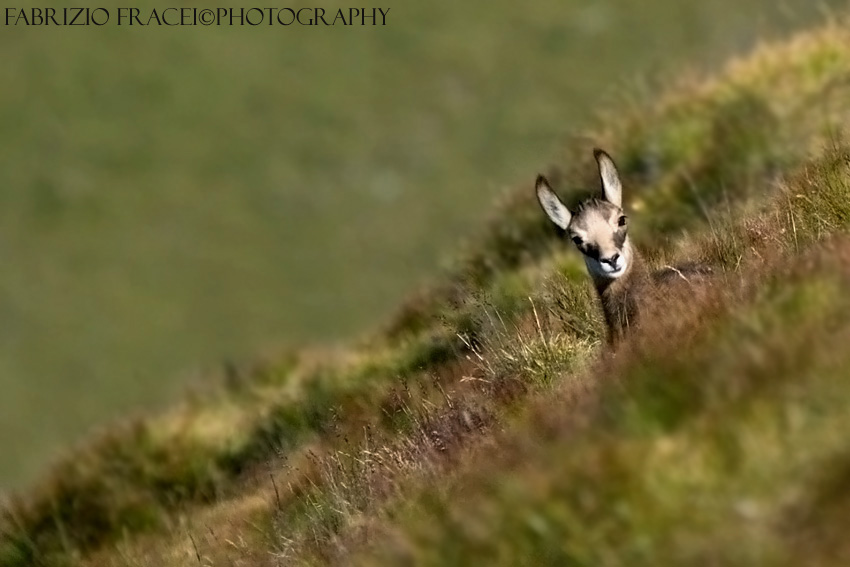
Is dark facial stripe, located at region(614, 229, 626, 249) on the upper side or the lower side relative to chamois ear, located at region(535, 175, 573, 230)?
lower

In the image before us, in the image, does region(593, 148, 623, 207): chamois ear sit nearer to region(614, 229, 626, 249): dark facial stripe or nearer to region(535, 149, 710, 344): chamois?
region(535, 149, 710, 344): chamois

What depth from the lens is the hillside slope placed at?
3299mm

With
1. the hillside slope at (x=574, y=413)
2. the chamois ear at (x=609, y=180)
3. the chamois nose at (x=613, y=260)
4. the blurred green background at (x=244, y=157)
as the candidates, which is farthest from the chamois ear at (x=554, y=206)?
the blurred green background at (x=244, y=157)

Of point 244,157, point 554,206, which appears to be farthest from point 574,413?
point 244,157

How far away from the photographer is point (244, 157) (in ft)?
72.6

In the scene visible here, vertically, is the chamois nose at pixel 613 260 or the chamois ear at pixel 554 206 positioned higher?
the chamois ear at pixel 554 206

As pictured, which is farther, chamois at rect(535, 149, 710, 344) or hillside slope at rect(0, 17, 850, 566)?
chamois at rect(535, 149, 710, 344)

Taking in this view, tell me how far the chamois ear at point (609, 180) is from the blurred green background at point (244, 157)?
8.79 meters

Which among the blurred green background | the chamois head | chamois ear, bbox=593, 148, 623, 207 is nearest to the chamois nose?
the chamois head

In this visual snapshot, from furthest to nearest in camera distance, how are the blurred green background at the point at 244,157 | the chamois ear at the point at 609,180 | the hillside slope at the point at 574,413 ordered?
1. the blurred green background at the point at 244,157
2. the chamois ear at the point at 609,180
3. the hillside slope at the point at 574,413

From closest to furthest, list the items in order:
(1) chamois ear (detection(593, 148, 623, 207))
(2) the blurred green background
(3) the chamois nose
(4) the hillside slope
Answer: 1. (4) the hillside slope
2. (3) the chamois nose
3. (1) chamois ear (detection(593, 148, 623, 207))
4. (2) the blurred green background

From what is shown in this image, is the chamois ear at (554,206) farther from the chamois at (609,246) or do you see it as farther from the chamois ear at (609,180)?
the chamois ear at (609,180)

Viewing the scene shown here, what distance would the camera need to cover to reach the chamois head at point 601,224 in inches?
230

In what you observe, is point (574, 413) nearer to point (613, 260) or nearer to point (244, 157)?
point (613, 260)
